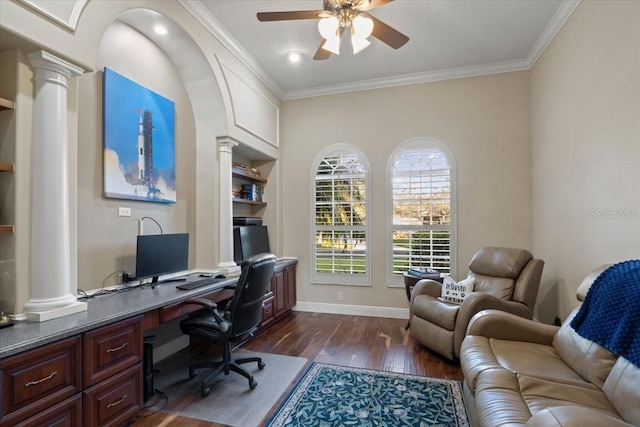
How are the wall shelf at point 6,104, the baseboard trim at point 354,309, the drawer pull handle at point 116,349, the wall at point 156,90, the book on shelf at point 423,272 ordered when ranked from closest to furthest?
the wall shelf at point 6,104, the drawer pull handle at point 116,349, the wall at point 156,90, the book on shelf at point 423,272, the baseboard trim at point 354,309

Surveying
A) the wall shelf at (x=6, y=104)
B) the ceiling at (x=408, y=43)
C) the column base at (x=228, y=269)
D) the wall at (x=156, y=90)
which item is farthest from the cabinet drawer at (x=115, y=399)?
the ceiling at (x=408, y=43)

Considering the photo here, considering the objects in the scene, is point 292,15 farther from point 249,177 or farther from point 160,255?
point 249,177

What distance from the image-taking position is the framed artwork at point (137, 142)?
2537 millimetres

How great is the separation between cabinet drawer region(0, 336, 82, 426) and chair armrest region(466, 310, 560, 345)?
2.47 metres

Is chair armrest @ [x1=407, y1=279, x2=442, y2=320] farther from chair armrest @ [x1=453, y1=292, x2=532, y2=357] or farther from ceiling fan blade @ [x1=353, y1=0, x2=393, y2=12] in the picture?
ceiling fan blade @ [x1=353, y1=0, x2=393, y2=12]

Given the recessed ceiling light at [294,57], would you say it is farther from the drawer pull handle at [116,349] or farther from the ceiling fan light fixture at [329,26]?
the drawer pull handle at [116,349]

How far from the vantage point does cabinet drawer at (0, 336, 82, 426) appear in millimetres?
1369

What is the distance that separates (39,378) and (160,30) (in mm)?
2759

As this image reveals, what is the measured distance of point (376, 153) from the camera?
4395 mm

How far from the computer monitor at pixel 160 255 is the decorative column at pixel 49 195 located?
0.68 meters

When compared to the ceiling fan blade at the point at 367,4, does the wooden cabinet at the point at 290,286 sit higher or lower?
lower

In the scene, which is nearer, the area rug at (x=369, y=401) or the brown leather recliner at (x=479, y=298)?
the area rug at (x=369, y=401)

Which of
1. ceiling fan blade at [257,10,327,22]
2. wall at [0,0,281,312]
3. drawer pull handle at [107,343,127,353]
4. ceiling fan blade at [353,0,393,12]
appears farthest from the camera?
ceiling fan blade at [257,10,327,22]

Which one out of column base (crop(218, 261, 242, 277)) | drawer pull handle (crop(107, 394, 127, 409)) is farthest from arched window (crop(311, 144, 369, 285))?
drawer pull handle (crop(107, 394, 127, 409))
